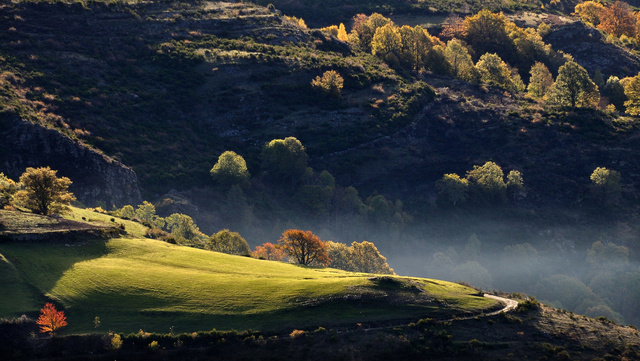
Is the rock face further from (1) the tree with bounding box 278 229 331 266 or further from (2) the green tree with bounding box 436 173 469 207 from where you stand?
(2) the green tree with bounding box 436 173 469 207

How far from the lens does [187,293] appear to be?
77125 mm

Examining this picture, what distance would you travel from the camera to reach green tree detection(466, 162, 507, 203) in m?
162

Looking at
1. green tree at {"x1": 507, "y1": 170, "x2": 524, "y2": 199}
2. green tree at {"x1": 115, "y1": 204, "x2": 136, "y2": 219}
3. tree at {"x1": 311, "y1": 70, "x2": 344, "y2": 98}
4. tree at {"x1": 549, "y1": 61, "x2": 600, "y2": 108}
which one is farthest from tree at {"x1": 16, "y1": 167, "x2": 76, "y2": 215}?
tree at {"x1": 549, "y1": 61, "x2": 600, "y2": 108}

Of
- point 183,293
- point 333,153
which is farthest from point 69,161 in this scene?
point 183,293

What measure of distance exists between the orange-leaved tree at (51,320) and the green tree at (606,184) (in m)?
140

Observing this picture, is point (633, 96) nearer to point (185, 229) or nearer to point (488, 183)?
point (488, 183)

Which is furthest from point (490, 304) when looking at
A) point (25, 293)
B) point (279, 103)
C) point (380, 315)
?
point (279, 103)

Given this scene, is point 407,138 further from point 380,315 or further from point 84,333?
point 84,333

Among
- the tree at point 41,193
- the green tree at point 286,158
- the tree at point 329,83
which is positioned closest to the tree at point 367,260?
the green tree at point 286,158

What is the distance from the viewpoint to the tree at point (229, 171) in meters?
152

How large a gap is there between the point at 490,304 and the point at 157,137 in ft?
361

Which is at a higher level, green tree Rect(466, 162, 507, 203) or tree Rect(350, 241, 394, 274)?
green tree Rect(466, 162, 507, 203)

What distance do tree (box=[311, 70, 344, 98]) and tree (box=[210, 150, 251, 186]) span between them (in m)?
43.0

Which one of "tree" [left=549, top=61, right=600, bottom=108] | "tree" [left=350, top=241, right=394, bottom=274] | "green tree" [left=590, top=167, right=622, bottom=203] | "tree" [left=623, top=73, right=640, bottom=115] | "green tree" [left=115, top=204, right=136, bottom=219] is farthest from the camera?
"tree" [left=623, top=73, right=640, bottom=115]
